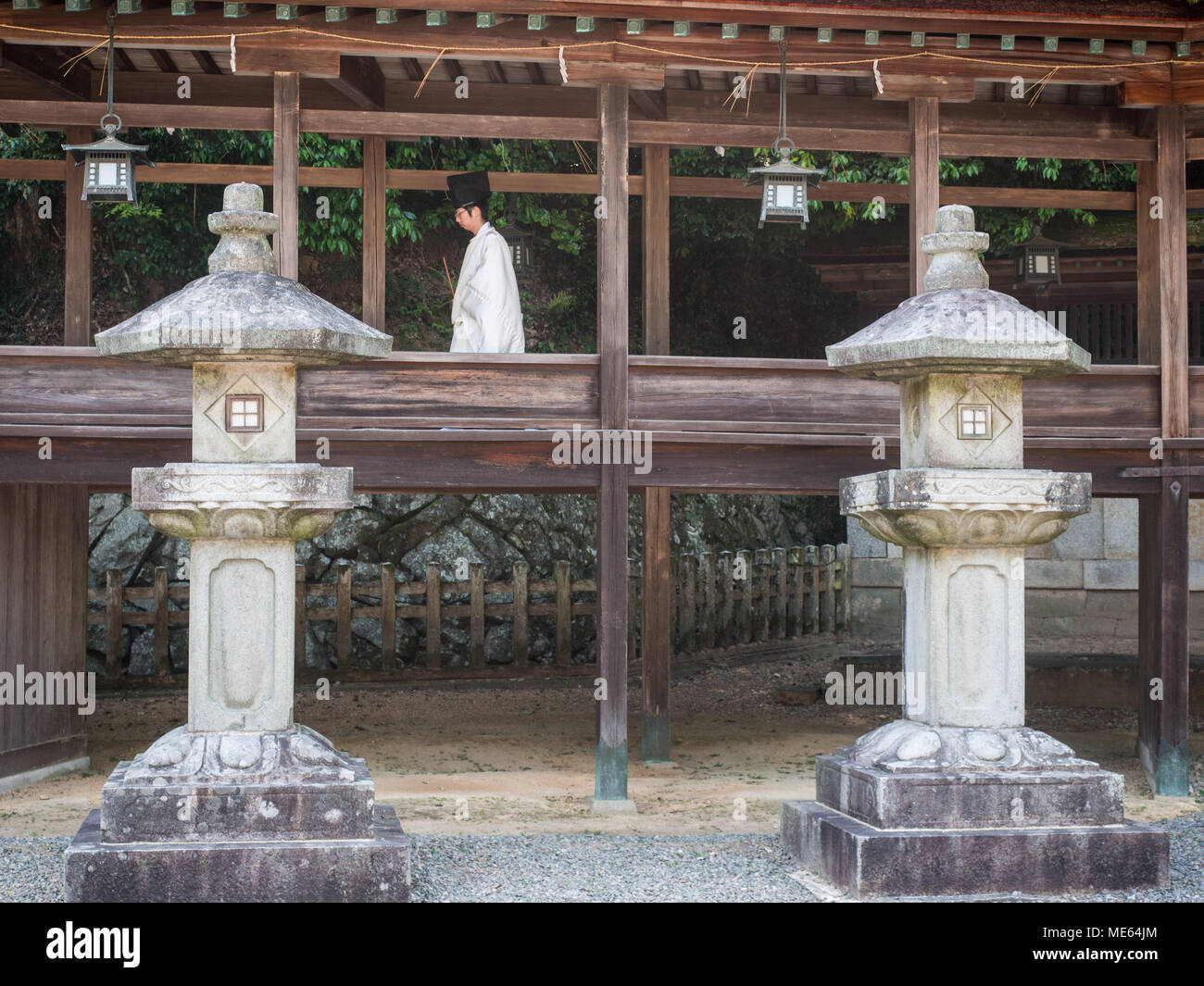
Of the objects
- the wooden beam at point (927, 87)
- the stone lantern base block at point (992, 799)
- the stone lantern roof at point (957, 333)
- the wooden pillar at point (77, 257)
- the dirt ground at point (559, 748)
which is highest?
the wooden beam at point (927, 87)

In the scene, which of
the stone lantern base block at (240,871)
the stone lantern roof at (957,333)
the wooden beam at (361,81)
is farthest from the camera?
the wooden beam at (361,81)

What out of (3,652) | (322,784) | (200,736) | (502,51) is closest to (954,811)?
(322,784)

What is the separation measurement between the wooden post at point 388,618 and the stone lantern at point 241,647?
926 centimetres

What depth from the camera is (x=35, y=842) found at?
783cm

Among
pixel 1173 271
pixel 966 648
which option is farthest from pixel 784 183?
pixel 966 648

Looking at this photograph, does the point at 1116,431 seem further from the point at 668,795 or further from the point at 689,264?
the point at 689,264

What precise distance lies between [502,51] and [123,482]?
166 inches

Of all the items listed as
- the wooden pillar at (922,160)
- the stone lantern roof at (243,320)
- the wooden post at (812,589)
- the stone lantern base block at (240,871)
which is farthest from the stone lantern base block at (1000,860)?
the wooden post at (812,589)

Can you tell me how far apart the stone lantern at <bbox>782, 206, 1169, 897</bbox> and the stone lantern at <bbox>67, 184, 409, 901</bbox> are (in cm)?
248

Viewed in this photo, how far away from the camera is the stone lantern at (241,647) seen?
5.96 metres

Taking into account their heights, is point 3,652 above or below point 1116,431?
below

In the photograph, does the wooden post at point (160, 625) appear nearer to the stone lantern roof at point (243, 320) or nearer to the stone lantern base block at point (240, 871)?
the stone lantern roof at point (243, 320)

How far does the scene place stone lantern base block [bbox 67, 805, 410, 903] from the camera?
5.85m

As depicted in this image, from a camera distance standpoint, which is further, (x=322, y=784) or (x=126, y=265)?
(x=126, y=265)
